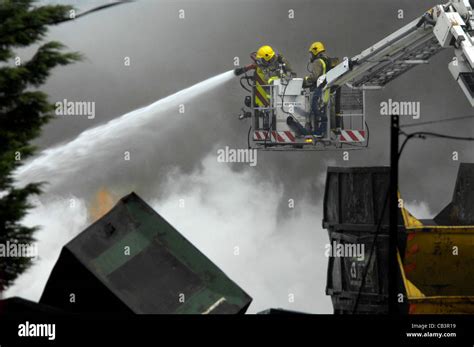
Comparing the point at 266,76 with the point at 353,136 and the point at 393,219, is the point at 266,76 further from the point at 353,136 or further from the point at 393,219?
the point at 393,219

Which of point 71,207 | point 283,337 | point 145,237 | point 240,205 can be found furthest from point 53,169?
point 283,337

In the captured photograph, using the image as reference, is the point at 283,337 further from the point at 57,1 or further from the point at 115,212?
the point at 57,1

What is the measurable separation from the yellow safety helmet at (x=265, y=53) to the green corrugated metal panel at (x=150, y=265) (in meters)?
1.77

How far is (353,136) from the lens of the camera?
36.4 feet

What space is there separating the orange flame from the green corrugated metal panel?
5.5 inches

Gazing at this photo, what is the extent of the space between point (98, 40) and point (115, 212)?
5.32 ft

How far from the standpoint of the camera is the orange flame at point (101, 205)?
1089cm

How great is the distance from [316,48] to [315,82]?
1.06ft

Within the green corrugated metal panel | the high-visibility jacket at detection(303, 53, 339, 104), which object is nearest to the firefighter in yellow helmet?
the high-visibility jacket at detection(303, 53, 339, 104)

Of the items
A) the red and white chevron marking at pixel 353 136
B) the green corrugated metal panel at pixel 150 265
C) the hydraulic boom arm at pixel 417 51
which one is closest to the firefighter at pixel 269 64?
the hydraulic boom arm at pixel 417 51

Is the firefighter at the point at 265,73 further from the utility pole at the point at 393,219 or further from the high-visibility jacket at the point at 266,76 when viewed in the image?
the utility pole at the point at 393,219

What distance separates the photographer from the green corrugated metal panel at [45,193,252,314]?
10.6 m

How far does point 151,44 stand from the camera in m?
11.0

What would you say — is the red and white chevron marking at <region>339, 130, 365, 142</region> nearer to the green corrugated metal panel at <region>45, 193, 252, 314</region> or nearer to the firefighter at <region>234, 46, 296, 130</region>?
the firefighter at <region>234, 46, 296, 130</region>
